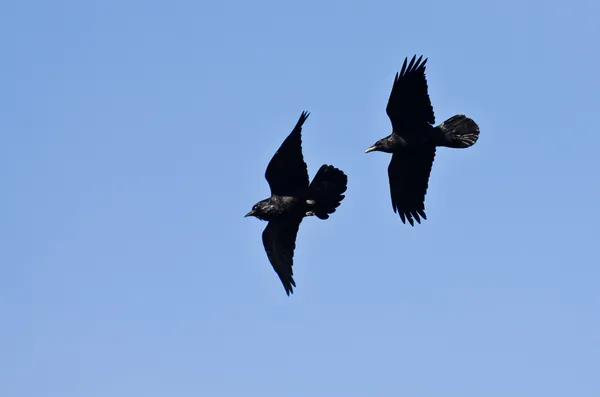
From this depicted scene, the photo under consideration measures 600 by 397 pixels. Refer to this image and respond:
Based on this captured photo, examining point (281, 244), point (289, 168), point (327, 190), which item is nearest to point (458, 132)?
point (327, 190)

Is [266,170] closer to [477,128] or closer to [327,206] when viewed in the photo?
[327,206]

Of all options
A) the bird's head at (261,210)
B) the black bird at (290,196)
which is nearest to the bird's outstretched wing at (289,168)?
the black bird at (290,196)

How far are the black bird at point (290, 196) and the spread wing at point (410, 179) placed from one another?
6.06 feet

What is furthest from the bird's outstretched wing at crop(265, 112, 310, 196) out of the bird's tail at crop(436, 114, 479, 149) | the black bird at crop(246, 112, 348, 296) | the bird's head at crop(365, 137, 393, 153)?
the bird's tail at crop(436, 114, 479, 149)

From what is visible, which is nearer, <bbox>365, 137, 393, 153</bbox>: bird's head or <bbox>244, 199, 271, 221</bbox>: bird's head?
<bbox>244, 199, 271, 221</bbox>: bird's head

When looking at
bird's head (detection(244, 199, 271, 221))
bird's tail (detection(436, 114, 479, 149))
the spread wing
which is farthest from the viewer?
the spread wing

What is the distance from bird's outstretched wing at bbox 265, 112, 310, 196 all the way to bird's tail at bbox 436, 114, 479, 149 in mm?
2918

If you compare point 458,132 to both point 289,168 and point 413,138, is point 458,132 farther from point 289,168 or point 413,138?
point 289,168

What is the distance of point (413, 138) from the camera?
1243 inches

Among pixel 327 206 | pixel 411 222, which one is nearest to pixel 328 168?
pixel 327 206

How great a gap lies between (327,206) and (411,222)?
2719 mm

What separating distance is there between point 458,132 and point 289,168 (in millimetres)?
3572

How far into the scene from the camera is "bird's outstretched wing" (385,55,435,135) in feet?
102

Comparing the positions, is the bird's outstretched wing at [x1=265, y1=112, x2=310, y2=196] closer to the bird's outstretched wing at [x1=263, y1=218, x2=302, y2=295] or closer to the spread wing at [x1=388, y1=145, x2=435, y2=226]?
the bird's outstretched wing at [x1=263, y1=218, x2=302, y2=295]
